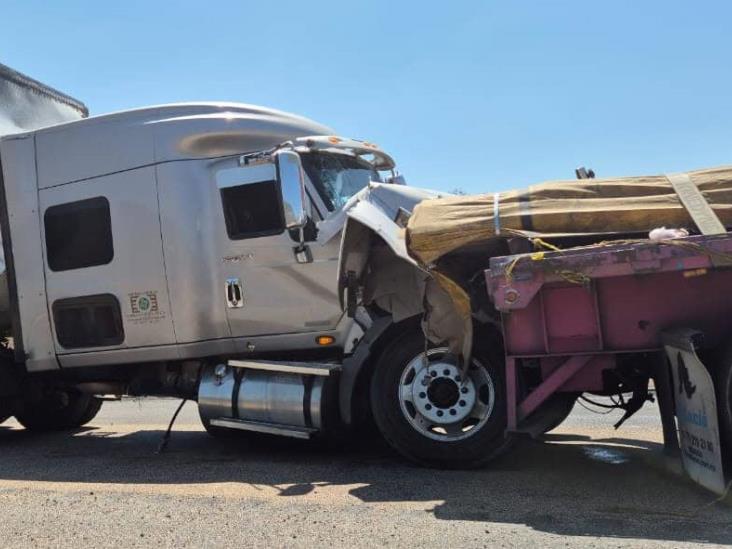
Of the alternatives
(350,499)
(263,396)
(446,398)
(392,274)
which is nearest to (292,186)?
(392,274)

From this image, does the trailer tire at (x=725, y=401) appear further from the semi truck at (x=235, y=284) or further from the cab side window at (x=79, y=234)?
the cab side window at (x=79, y=234)

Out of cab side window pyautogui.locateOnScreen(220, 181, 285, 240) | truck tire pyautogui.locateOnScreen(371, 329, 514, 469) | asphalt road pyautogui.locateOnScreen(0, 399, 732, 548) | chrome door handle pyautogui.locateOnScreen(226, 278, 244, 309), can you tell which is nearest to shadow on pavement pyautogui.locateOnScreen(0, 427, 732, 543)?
asphalt road pyautogui.locateOnScreen(0, 399, 732, 548)

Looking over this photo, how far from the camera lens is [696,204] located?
14.1 ft

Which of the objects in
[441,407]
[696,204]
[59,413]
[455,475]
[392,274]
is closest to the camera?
[696,204]

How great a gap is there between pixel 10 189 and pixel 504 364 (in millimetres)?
4977

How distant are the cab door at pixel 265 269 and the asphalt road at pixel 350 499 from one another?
4.04ft

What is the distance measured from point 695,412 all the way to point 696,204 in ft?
4.14

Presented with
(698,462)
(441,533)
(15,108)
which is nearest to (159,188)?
(15,108)

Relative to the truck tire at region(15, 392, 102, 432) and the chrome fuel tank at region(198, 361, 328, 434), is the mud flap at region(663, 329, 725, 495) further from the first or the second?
the truck tire at region(15, 392, 102, 432)

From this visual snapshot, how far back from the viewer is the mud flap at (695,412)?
3.94m

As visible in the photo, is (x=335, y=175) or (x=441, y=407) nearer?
(x=441, y=407)

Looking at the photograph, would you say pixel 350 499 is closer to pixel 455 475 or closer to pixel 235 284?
pixel 455 475

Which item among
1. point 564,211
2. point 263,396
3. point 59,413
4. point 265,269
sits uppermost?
point 564,211

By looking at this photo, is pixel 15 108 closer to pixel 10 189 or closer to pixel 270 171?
pixel 10 189
